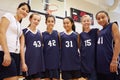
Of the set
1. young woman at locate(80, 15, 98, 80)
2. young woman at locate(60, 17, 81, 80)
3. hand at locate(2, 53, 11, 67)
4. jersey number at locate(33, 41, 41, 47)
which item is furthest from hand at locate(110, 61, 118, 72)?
hand at locate(2, 53, 11, 67)

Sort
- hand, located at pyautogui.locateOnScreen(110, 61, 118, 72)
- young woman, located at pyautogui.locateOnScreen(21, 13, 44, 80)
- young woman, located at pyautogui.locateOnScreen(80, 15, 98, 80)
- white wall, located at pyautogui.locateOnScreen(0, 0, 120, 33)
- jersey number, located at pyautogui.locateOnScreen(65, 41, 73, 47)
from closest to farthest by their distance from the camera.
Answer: hand, located at pyautogui.locateOnScreen(110, 61, 118, 72) < young woman, located at pyautogui.locateOnScreen(21, 13, 44, 80) < young woman, located at pyautogui.locateOnScreen(80, 15, 98, 80) < jersey number, located at pyautogui.locateOnScreen(65, 41, 73, 47) < white wall, located at pyautogui.locateOnScreen(0, 0, 120, 33)

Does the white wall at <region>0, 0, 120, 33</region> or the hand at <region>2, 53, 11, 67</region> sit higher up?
the white wall at <region>0, 0, 120, 33</region>

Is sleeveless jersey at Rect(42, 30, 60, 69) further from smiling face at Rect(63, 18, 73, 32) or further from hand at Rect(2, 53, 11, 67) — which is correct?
hand at Rect(2, 53, 11, 67)

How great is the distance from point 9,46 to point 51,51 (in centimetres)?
100

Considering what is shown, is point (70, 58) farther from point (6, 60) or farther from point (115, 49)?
point (6, 60)

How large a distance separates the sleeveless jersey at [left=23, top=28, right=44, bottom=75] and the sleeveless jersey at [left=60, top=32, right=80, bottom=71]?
0.34m

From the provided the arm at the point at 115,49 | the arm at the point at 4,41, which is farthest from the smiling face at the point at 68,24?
the arm at the point at 4,41

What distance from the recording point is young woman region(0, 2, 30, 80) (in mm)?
1988

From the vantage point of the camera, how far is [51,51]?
303 cm

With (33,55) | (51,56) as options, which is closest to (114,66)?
(51,56)

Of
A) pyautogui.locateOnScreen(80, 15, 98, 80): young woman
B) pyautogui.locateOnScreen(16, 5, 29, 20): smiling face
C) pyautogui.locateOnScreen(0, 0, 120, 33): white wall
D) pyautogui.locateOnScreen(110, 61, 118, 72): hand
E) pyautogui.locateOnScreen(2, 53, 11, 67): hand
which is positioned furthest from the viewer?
pyautogui.locateOnScreen(0, 0, 120, 33): white wall

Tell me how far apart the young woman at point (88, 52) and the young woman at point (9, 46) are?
1.14 meters

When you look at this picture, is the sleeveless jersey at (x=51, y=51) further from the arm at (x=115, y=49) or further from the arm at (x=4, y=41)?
the arm at (x=4, y=41)

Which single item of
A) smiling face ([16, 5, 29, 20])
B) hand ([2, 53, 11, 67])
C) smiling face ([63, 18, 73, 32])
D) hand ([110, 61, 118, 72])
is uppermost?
smiling face ([16, 5, 29, 20])
